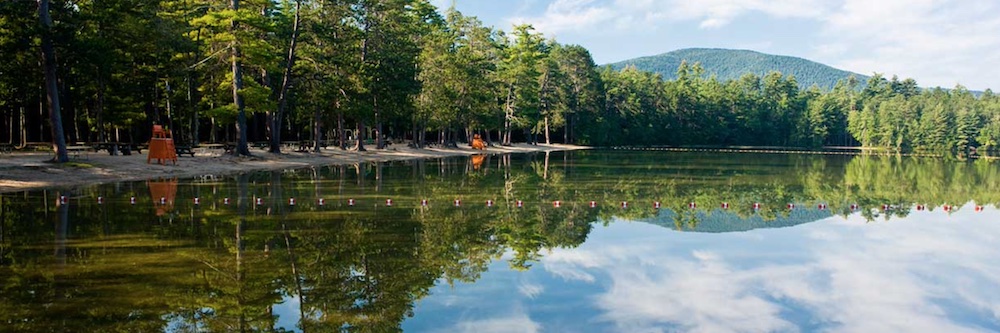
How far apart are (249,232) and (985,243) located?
541 inches

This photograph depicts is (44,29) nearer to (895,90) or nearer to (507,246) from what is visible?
(507,246)

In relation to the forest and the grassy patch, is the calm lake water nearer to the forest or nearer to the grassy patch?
the grassy patch

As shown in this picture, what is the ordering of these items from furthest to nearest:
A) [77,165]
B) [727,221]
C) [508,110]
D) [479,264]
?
[508,110], [77,165], [727,221], [479,264]

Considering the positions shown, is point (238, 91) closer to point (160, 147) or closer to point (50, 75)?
point (160, 147)

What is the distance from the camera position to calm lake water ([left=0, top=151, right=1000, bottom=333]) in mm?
7227

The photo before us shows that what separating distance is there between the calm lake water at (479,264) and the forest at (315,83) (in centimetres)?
1262

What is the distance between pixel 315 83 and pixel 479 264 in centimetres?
3120

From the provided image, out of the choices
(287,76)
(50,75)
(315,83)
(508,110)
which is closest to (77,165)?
(50,75)

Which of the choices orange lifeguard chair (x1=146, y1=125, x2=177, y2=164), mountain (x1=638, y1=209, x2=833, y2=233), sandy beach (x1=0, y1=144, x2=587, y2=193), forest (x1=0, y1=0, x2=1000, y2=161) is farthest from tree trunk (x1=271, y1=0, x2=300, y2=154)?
mountain (x1=638, y1=209, x2=833, y2=233)

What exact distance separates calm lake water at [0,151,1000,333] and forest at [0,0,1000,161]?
497 inches

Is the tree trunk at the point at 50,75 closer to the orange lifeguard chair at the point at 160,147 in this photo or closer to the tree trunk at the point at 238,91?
the orange lifeguard chair at the point at 160,147

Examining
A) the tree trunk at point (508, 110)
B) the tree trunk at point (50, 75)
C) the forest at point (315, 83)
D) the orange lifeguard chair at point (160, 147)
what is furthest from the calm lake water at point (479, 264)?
the tree trunk at point (508, 110)

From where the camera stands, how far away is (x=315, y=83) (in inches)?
1538

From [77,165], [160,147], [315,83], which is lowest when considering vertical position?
[77,165]
